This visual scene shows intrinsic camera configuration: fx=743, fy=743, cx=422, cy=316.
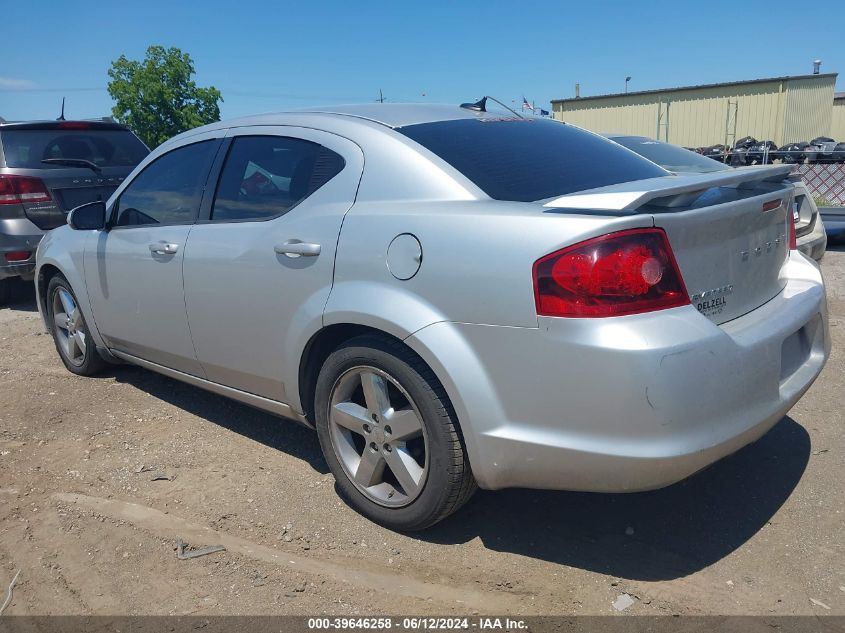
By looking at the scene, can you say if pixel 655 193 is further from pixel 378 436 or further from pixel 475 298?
pixel 378 436

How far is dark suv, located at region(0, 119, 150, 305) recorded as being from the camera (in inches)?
271

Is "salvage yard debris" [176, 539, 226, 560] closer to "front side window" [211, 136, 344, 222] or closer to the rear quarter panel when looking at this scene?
the rear quarter panel

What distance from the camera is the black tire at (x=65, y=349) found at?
491 cm

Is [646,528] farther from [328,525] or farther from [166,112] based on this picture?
[166,112]


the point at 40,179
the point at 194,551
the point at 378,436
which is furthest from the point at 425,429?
the point at 40,179

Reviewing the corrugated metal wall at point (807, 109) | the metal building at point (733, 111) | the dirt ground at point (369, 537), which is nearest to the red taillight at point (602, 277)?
the dirt ground at point (369, 537)

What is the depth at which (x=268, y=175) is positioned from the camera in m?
3.44

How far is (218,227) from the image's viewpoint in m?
3.54

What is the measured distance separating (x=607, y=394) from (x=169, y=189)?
2.75 meters

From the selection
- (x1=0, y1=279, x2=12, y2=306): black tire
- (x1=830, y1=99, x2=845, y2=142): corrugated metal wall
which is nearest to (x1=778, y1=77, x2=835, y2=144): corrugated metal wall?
(x1=830, y1=99, x2=845, y2=142): corrugated metal wall

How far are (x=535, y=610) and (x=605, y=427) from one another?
676 mm

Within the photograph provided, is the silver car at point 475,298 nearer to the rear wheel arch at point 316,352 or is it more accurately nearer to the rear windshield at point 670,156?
the rear wheel arch at point 316,352

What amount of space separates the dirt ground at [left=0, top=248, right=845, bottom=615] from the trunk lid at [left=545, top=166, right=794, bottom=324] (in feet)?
2.95

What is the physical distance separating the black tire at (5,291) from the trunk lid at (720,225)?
6.96 meters
